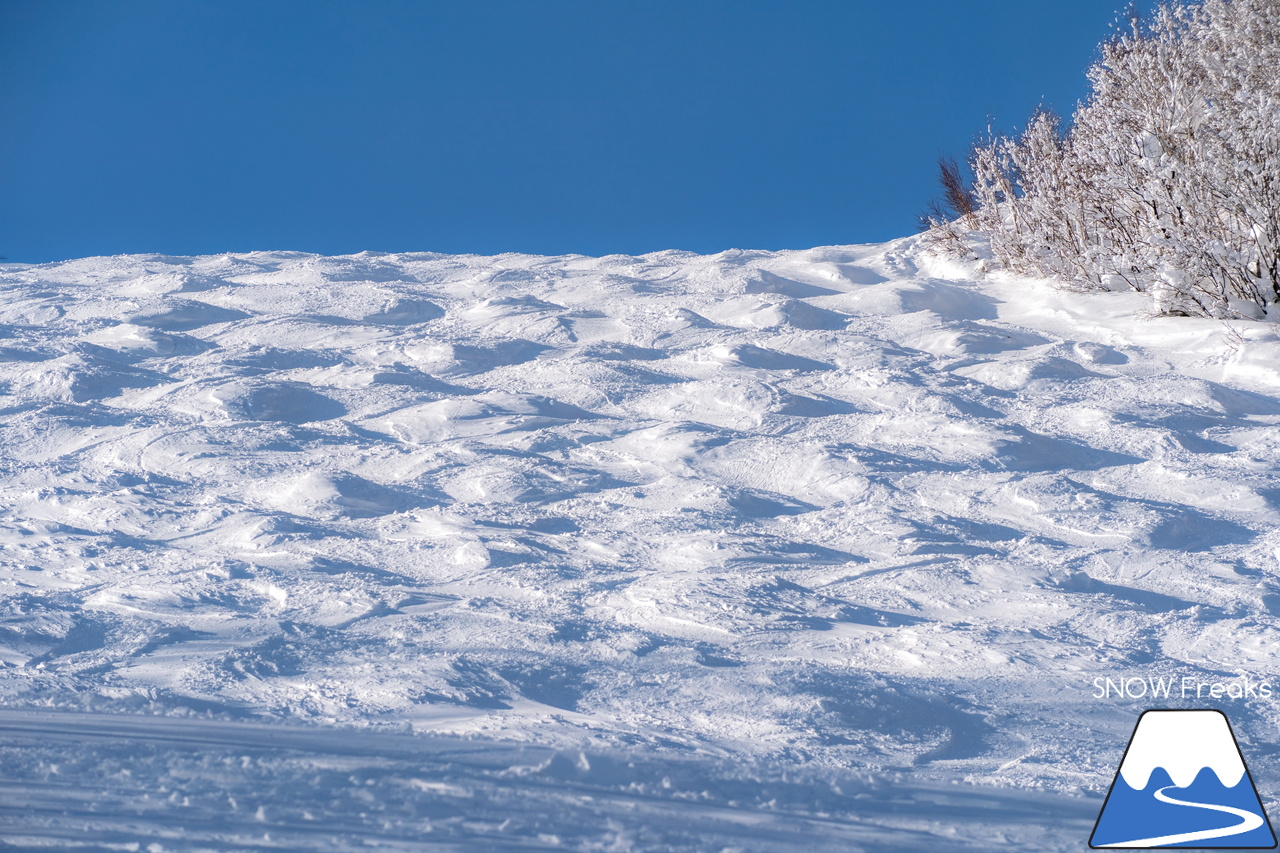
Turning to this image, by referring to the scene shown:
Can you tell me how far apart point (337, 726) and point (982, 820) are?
1.48 meters

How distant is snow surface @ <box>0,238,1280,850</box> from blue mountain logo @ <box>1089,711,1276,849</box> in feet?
0.22

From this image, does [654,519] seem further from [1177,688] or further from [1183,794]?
[1183,794]

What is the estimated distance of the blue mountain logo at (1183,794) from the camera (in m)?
1.83

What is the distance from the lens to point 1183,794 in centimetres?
196

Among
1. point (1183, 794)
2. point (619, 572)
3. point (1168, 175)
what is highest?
point (1168, 175)

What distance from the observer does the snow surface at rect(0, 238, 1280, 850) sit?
1.88 m

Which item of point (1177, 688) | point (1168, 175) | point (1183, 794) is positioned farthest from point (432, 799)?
point (1168, 175)

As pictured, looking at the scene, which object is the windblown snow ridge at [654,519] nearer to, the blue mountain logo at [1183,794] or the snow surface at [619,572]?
the snow surface at [619,572]

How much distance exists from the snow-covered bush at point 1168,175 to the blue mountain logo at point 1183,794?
4.95m

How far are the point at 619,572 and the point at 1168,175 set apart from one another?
539cm

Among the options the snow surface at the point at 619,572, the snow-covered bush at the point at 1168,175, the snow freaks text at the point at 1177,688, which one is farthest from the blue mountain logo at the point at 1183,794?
the snow-covered bush at the point at 1168,175

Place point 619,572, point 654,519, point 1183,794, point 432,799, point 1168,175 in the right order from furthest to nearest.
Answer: point 1168,175, point 654,519, point 619,572, point 1183,794, point 432,799

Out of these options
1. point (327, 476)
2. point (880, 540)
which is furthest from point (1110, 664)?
point (327, 476)

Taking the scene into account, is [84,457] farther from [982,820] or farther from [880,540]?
[982,820]
